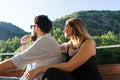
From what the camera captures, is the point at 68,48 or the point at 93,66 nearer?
the point at 93,66

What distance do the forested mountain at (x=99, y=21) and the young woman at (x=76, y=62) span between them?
1552 inches

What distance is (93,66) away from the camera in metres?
2.25

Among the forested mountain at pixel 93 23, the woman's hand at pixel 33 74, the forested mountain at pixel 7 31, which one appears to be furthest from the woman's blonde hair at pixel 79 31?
the forested mountain at pixel 7 31

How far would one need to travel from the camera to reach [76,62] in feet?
7.18

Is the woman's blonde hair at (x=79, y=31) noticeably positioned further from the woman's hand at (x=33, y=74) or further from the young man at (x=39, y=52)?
the woman's hand at (x=33, y=74)

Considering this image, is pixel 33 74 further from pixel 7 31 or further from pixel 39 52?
pixel 7 31

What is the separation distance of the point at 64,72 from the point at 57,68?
50mm

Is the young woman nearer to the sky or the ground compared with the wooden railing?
nearer to the sky

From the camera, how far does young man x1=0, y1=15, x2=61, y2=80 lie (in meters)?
2.15

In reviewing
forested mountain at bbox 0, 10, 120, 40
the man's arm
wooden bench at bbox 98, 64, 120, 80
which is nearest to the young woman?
the man's arm

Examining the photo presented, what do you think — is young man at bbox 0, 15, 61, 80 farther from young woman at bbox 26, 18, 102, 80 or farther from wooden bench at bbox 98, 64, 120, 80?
wooden bench at bbox 98, 64, 120, 80

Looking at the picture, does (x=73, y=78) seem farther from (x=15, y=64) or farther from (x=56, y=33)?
(x=56, y=33)

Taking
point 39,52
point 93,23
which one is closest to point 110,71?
point 39,52

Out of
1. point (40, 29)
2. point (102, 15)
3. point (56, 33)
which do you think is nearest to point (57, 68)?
point (40, 29)
